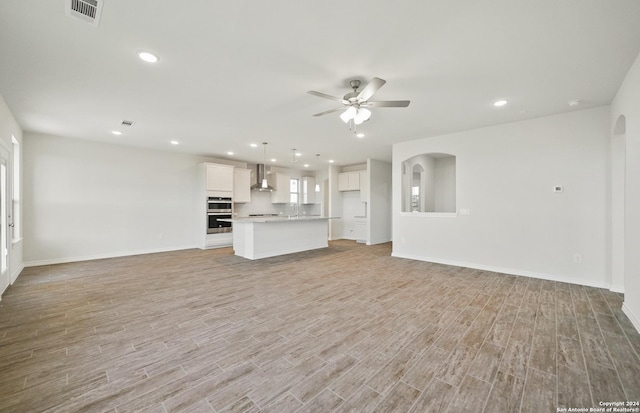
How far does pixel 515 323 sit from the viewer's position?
9.09 feet

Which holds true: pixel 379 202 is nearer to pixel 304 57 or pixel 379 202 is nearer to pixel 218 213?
pixel 218 213

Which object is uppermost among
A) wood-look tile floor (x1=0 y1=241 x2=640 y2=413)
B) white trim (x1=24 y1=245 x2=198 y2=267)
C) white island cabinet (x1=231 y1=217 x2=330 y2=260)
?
white island cabinet (x1=231 y1=217 x2=330 y2=260)

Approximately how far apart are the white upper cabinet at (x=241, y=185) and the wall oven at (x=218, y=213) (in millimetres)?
429

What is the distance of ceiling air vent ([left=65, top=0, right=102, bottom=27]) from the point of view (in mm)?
1915

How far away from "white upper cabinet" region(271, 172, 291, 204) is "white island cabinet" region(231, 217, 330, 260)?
2515 millimetres

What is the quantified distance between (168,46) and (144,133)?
3733mm

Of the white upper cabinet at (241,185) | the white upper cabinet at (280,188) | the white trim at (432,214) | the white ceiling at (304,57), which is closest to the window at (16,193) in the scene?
the white ceiling at (304,57)

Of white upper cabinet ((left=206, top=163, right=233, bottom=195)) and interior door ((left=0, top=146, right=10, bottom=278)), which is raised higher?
white upper cabinet ((left=206, top=163, right=233, bottom=195))

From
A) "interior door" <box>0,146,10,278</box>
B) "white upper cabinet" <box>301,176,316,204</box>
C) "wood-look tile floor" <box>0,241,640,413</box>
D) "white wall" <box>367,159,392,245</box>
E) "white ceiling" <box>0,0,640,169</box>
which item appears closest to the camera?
"wood-look tile floor" <box>0,241,640,413</box>

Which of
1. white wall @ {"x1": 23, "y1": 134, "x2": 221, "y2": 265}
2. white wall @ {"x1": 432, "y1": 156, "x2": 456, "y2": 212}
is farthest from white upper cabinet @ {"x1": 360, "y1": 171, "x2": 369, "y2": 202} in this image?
white wall @ {"x1": 23, "y1": 134, "x2": 221, "y2": 265}

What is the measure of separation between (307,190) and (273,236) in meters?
4.31

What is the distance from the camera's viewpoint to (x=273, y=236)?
21.2ft

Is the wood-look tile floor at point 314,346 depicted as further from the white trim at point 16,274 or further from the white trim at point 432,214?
the white trim at point 432,214

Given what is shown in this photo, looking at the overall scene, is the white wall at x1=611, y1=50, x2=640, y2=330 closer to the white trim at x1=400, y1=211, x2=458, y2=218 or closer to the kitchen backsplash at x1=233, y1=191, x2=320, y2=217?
the white trim at x1=400, y1=211, x2=458, y2=218
